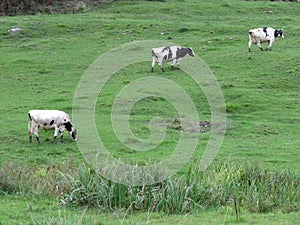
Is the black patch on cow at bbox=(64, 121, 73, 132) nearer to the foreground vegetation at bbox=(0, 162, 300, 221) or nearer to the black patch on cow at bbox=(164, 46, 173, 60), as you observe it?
the foreground vegetation at bbox=(0, 162, 300, 221)

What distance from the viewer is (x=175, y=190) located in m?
12.9

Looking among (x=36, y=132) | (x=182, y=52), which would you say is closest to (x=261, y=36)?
(x=182, y=52)

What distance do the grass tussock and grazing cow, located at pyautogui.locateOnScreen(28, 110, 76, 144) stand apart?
16.8ft

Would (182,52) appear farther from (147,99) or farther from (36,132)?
(36,132)

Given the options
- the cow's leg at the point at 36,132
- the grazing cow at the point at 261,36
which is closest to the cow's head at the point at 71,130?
the cow's leg at the point at 36,132

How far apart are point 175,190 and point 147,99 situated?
12696 mm

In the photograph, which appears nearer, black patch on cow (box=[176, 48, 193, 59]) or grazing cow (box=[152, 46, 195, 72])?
grazing cow (box=[152, 46, 195, 72])

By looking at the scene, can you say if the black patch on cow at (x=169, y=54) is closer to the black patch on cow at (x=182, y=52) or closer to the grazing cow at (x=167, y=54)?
the grazing cow at (x=167, y=54)

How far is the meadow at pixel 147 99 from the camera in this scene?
1288 centimetres

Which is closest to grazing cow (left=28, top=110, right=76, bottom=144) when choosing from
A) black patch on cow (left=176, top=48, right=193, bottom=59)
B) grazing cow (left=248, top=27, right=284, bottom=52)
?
black patch on cow (left=176, top=48, right=193, bottom=59)

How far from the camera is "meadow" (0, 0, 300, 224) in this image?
42.2 feet

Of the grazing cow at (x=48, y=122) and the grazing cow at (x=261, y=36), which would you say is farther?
the grazing cow at (x=261, y=36)

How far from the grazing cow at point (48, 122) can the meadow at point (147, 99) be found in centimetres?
48

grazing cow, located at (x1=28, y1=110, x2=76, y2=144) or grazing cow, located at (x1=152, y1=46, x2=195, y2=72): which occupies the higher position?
grazing cow, located at (x1=152, y1=46, x2=195, y2=72)
